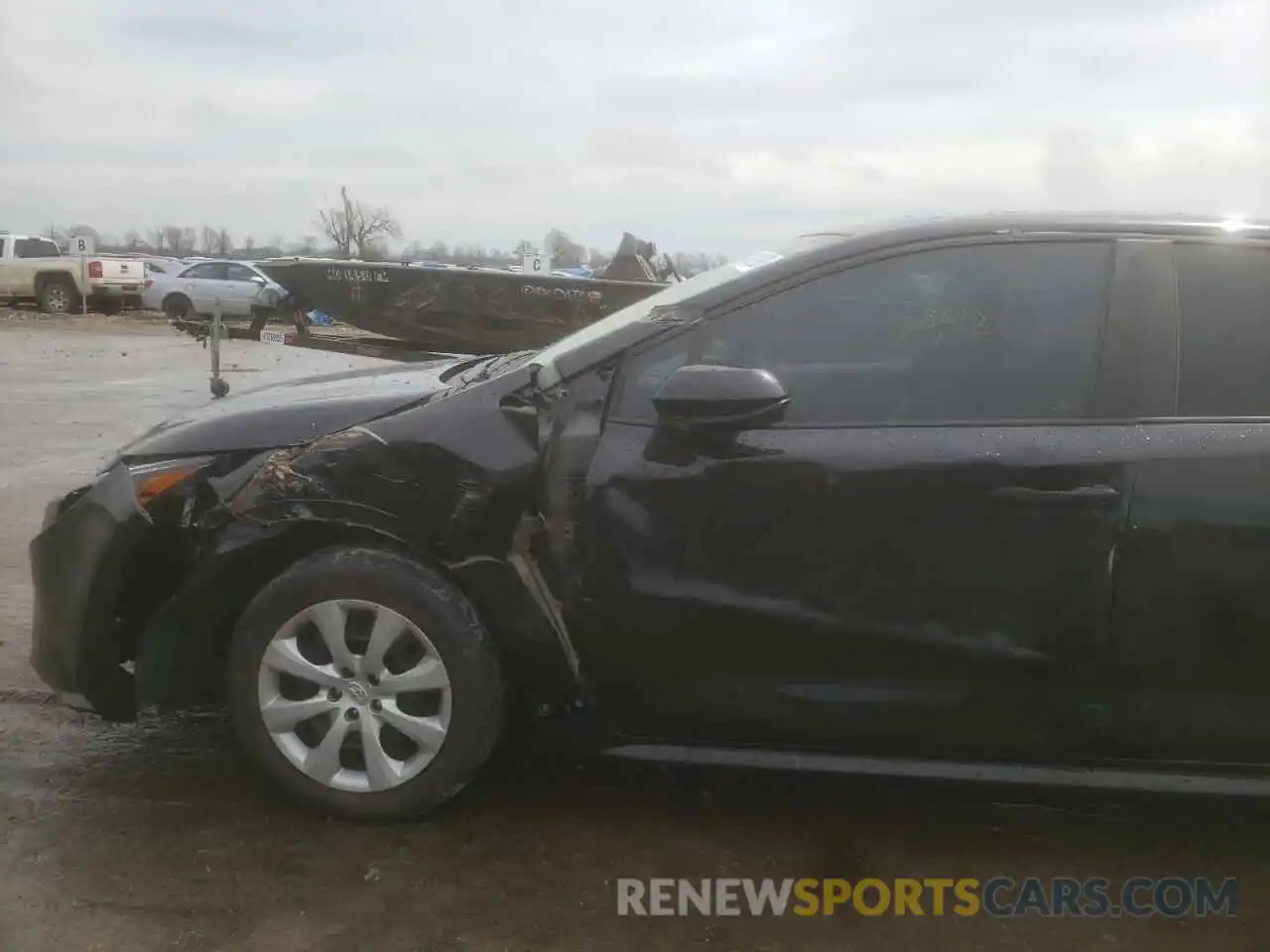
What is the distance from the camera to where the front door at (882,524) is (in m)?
2.82

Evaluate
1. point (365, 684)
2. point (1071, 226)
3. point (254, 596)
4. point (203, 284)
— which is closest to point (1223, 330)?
point (1071, 226)

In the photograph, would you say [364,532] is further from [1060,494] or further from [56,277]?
[56,277]

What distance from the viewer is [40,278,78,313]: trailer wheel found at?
27281 mm

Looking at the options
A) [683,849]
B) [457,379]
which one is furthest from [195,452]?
[683,849]

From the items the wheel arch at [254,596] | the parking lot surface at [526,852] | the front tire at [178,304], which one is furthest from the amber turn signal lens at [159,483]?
the front tire at [178,304]

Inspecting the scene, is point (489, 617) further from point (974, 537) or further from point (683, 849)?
point (974, 537)

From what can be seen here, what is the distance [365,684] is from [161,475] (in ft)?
2.69

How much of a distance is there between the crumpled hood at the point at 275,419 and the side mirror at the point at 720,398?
2.49ft

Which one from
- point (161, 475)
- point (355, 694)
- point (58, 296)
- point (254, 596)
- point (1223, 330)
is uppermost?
point (1223, 330)

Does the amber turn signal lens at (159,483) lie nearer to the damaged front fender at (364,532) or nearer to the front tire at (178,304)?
the damaged front fender at (364,532)

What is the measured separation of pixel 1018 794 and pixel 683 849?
2.82ft

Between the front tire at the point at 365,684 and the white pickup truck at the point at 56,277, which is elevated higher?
the white pickup truck at the point at 56,277

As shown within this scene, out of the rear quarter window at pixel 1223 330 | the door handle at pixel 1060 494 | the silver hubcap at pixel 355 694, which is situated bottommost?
the silver hubcap at pixel 355 694

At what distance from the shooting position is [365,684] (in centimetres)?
306
